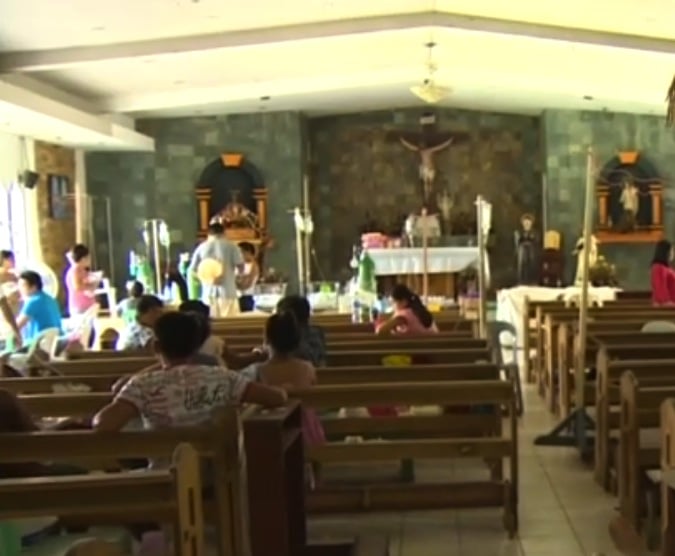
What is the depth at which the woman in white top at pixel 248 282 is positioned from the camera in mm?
12375

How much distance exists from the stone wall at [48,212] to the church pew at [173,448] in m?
11.2

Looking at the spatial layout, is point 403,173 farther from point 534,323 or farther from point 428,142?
point 534,323

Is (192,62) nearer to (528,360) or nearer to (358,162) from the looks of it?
(528,360)

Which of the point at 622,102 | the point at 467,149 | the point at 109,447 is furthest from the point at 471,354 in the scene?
the point at 467,149

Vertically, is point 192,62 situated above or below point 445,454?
above

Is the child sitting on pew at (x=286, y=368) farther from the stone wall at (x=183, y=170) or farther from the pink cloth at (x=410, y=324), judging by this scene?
the stone wall at (x=183, y=170)

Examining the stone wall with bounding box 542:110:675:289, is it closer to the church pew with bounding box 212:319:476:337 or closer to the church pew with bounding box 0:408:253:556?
the church pew with bounding box 212:319:476:337

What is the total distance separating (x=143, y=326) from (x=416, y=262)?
8.83 metres

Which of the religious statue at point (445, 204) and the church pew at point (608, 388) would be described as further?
the religious statue at point (445, 204)

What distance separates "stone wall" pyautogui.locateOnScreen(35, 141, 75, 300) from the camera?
14.0 metres

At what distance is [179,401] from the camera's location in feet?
11.6

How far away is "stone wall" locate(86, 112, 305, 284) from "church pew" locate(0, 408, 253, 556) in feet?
42.8

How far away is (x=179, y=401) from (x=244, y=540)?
0.53 meters

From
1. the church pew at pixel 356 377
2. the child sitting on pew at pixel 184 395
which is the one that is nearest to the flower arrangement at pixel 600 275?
the church pew at pixel 356 377
